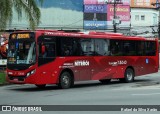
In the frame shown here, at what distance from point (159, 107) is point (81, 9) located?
59245 mm

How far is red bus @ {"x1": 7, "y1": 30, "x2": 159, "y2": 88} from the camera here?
66.9ft

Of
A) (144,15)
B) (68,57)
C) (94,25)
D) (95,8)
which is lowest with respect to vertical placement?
(68,57)

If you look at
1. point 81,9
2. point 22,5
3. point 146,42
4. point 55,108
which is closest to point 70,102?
point 55,108

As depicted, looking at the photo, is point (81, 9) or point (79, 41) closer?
point (79, 41)


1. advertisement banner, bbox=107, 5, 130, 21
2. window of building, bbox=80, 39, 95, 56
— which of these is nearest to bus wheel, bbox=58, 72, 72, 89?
window of building, bbox=80, 39, 95, 56

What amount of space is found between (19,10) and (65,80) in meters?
4.20

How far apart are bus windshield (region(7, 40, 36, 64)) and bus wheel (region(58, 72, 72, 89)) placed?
77.2 inches

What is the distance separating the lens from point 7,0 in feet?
66.0

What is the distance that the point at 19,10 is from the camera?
845 inches

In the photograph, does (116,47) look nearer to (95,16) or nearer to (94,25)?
(94,25)

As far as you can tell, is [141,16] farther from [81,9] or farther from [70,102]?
[70,102]

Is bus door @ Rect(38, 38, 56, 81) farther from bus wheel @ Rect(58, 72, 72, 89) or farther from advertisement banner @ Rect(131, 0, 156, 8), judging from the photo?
advertisement banner @ Rect(131, 0, 156, 8)

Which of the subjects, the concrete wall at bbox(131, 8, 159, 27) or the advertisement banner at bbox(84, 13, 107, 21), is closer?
the advertisement banner at bbox(84, 13, 107, 21)

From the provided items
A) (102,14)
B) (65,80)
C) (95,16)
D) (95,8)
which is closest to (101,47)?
(65,80)
